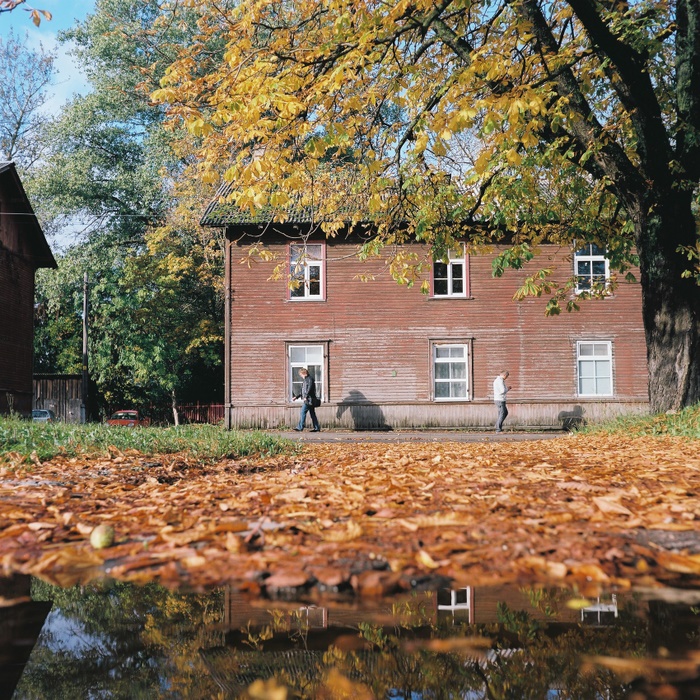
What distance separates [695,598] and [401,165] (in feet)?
39.6

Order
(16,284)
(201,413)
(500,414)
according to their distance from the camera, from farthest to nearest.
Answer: (201,413), (16,284), (500,414)

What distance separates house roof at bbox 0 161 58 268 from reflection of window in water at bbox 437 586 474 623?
93.3 feet

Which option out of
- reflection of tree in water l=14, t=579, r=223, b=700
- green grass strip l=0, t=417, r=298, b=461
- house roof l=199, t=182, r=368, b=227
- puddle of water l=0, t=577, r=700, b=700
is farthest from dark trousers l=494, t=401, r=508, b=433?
reflection of tree in water l=14, t=579, r=223, b=700

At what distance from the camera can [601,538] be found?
3.47m

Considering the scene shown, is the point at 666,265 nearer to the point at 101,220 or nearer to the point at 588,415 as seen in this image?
the point at 588,415

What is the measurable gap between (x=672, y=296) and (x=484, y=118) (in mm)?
6549

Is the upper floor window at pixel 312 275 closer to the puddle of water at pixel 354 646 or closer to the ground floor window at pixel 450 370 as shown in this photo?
the ground floor window at pixel 450 370

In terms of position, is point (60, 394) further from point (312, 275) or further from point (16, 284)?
point (312, 275)

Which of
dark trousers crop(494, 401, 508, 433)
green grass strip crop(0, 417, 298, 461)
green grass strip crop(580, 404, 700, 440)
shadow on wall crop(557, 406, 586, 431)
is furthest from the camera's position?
shadow on wall crop(557, 406, 586, 431)

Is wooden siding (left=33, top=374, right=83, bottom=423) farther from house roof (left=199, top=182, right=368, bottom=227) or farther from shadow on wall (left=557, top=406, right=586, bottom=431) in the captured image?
shadow on wall (left=557, top=406, right=586, bottom=431)

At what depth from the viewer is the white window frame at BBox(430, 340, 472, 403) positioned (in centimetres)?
2572

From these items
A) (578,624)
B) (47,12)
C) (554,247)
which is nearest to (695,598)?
(578,624)

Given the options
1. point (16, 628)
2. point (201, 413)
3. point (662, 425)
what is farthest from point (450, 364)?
point (16, 628)

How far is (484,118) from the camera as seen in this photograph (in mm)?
9461
